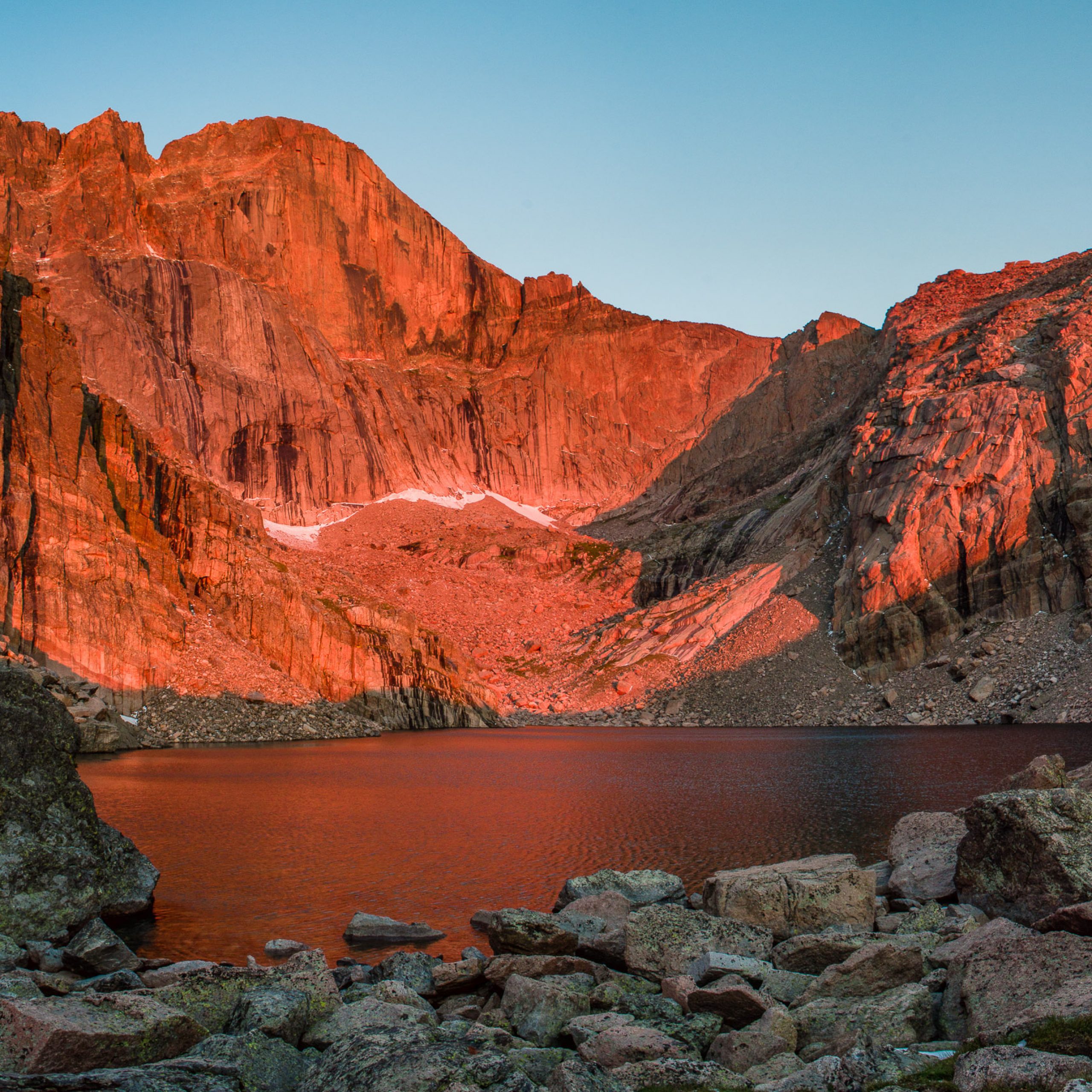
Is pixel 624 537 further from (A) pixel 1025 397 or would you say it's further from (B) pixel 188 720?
(B) pixel 188 720

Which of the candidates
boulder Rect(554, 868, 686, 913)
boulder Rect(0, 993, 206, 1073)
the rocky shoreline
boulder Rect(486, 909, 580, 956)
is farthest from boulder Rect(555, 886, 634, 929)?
boulder Rect(0, 993, 206, 1073)

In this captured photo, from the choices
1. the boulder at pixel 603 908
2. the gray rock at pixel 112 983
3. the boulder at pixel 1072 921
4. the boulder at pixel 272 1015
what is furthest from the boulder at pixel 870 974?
the gray rock at pixel 112 983

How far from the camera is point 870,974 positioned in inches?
401

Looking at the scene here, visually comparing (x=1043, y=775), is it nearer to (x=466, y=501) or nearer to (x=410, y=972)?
(x=410, y=972)

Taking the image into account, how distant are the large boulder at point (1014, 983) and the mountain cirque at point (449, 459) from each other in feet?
166

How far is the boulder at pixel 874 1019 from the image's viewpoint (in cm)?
856

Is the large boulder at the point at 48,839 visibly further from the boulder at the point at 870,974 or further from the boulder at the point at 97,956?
the boulder at the point at 870,974

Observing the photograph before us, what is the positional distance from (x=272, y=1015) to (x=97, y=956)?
4.84 metres

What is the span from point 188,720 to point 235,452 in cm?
8671

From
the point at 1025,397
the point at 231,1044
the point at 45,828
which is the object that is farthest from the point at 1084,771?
the point at 1025,397

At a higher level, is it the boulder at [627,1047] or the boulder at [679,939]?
the boulder at [627,1047]

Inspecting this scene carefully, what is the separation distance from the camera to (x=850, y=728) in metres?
65.1

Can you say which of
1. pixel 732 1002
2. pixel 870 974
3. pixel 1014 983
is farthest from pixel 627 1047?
pixel 1014 983

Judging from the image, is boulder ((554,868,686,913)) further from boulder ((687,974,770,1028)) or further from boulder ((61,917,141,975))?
boulder ((61,917,141,975))
